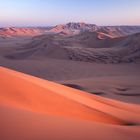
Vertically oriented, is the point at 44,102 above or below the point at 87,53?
above

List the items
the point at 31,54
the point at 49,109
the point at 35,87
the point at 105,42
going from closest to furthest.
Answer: the point at 49,109, the point at 35,87, the point at 31,54, the point at 105,42

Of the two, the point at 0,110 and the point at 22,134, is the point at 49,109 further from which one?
the point at 22,134

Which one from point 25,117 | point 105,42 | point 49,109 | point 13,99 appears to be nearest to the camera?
point 25,117

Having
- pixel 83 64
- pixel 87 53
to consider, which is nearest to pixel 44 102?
pixel 83 64

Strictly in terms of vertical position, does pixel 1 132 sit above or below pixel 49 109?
above

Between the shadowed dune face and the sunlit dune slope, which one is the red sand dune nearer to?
the sunlit dune slope

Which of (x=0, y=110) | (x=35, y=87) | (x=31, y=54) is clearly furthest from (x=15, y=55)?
(x=0, y=110)

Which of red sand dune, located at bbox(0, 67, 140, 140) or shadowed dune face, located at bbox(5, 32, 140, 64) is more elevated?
red sand dune, located at bbox(0, 67, 140, 140)

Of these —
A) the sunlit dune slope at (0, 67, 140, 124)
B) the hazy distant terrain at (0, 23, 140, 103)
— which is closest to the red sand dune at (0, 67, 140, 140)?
the sunlit dune slope at (0, 67, 140, 124)

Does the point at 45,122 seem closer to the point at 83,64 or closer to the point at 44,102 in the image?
the point at 44,102

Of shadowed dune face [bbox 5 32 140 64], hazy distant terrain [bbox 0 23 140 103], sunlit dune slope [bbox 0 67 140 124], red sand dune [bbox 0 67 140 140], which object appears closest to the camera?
red sand dune [bbox 0 67 140 140]

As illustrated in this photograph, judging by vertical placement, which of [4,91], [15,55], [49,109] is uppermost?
[4,91]

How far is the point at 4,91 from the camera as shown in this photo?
140 inches

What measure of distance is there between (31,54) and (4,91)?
2097 centimetres
